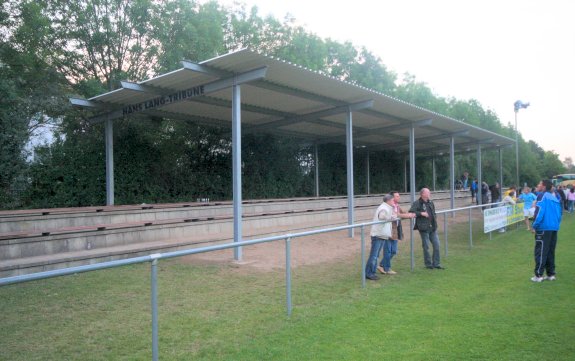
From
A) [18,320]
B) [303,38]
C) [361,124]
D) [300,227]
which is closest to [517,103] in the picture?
[303,38]

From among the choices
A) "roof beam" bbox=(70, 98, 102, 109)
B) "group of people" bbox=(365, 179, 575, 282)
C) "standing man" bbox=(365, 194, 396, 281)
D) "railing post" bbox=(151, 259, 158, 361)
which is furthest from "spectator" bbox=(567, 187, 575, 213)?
"railing post" bbox=(151, 259, 158, 361)

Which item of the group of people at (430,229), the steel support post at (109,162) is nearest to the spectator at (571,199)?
the group of people at (430,229)

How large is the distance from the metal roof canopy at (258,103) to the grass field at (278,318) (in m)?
4.22

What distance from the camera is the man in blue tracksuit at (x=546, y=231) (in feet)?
26.3

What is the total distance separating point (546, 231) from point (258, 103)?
338 inches

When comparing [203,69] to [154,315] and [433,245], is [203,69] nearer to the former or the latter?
[433,245]

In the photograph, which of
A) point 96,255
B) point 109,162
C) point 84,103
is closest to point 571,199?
point 109,162

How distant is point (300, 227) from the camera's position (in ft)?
50.4

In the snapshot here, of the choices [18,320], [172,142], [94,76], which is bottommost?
[18,320]

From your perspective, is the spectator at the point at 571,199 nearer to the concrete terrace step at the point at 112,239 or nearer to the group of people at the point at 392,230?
the concrete terrace step at the point at 112,239

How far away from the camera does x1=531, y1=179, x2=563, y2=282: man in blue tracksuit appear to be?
8031mm

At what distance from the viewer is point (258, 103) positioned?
1377 cm

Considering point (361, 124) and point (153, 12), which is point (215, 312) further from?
point (153, 12)

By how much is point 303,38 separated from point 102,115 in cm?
2145
